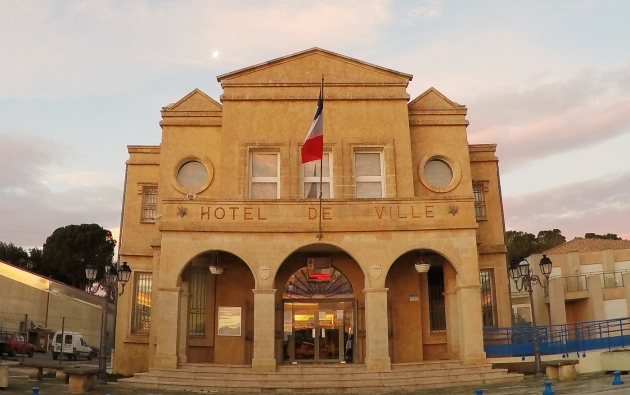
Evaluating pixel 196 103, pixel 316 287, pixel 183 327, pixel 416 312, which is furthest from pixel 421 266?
pixel 196 103

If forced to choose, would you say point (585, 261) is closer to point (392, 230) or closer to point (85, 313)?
point (392, 230)

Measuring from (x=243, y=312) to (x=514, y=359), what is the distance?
9657 millimetres

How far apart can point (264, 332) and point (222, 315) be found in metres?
3.47

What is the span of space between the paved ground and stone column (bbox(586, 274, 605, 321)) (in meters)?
19.1

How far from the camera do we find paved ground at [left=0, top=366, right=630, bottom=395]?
1469 centimetres

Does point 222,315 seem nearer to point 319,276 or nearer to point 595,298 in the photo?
point 319,276

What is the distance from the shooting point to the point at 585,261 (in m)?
38.8

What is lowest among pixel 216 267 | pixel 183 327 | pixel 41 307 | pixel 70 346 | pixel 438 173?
pixel 70 346

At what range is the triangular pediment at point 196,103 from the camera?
24391 mm

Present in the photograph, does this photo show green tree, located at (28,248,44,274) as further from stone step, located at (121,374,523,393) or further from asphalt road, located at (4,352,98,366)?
stone step, located at (121,374,523,393)

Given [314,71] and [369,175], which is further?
[314,71]

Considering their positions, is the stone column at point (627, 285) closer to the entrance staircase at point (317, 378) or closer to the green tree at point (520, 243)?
the entrance staircase at point (317, 378)

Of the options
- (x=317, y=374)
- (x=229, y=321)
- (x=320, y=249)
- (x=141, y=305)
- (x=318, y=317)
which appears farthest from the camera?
(x=141, y=305)

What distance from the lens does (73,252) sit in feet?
217
